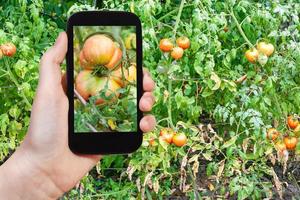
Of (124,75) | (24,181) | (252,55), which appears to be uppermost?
(252,55)

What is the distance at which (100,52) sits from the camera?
2.00 meters

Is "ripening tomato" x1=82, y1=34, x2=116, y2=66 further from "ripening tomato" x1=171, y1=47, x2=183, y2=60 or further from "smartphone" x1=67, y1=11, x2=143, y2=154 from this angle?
"ripening tomato" x1=171, y1=47, x2=183, y2=60

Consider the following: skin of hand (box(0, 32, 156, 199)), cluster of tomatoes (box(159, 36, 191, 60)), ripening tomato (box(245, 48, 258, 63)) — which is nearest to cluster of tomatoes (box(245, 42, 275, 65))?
ripening tomato (box(245, 48, 258, 63))

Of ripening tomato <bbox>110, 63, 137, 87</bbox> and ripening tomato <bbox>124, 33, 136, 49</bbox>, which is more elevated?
ripening tomato <bbox>124, 33, 136, 49</bbox>

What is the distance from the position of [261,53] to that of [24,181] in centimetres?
138

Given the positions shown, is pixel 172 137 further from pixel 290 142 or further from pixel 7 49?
pixel 7 49

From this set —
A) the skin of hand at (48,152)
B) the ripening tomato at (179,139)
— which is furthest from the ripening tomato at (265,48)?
the skin of hand at (48,152)

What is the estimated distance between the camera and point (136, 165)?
3270 mm

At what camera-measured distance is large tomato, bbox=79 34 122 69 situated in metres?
1.99

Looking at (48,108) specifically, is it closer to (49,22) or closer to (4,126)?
(4,126)

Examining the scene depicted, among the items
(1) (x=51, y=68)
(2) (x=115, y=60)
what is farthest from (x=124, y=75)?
(1) (x=51, y=68)

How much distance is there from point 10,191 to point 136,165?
4.06ft

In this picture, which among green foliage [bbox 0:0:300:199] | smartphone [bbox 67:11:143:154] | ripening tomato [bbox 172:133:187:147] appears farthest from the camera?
green foliage [bbox 0:0:300:199]

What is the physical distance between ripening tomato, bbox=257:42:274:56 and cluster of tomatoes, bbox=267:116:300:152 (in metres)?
0.27
